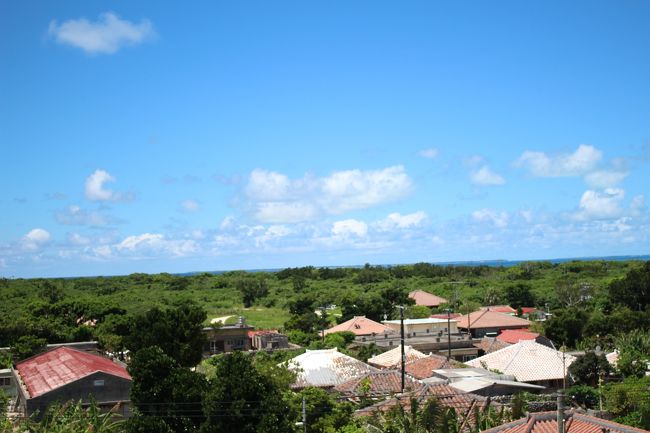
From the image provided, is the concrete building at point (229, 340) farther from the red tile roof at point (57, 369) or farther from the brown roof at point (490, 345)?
the brown roof at point (490, 345)

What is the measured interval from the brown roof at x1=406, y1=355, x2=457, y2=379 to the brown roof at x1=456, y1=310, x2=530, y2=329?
20838 mm

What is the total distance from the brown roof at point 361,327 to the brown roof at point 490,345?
29.0ft

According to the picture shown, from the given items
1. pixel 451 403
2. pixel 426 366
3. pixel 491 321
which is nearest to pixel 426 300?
pixel 491 321

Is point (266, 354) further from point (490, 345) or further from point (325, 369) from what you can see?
point (490, 345)

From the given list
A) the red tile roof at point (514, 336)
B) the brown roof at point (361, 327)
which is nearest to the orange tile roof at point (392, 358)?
the red tile roof at point (514, 336)

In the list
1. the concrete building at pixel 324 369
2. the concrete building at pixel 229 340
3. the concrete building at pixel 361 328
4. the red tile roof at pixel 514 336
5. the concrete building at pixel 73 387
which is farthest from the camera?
the concrete building at pixel 361 328

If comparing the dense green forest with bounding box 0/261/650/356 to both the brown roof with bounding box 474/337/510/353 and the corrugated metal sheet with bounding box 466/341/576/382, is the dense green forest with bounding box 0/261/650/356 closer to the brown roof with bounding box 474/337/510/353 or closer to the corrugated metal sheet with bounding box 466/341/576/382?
the brown roof with bounding box 474/337/510/353

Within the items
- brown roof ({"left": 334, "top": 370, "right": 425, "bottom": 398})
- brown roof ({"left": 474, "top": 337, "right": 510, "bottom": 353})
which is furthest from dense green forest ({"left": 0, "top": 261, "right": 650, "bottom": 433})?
brown roof ({"left": 474, "top": 337, "right": 510, "bottom": 353})

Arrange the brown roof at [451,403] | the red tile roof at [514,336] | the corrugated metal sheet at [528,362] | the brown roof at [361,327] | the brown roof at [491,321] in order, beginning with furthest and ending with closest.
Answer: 1. the brown roof at [491,321]
2. the brown roof at [361,327]
3. the red tile roof at [514,336]
4. the corrugated metal sheet at [528,362]
5. the brown roof at [451,403]

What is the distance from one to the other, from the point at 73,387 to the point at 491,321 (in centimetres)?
4374

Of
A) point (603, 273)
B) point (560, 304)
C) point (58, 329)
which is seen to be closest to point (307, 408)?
point (58, 329)

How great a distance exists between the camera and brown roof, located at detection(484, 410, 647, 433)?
2228cm

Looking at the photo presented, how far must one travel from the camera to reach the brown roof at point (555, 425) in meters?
22.3

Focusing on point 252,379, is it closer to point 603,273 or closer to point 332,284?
point 332,284
